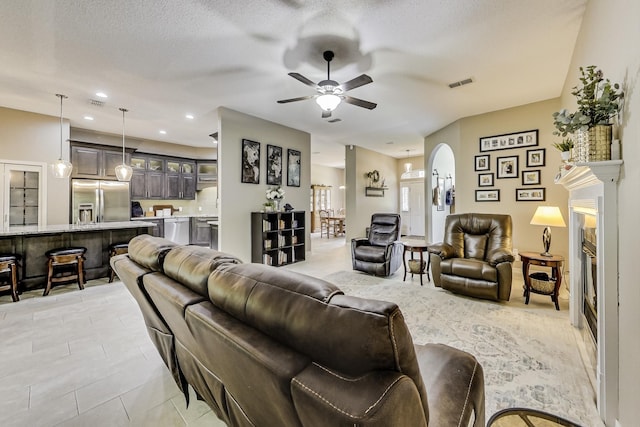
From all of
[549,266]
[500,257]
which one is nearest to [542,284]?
[549,266]

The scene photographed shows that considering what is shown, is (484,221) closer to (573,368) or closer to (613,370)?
(573,368)

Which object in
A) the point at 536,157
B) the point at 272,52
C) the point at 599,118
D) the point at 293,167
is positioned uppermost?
the point at 272,52

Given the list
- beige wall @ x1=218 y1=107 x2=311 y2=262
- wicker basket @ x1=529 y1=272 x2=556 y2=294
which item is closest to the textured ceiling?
beige wall @ x1=218 y1=107 x2=311 y2=262

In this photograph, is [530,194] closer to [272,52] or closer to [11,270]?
[272,52]

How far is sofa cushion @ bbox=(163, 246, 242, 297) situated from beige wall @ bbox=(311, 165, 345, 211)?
10.2m

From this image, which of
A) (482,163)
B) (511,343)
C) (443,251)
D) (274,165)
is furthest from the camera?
(274,165)

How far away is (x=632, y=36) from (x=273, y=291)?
2338mm

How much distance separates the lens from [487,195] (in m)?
5.17

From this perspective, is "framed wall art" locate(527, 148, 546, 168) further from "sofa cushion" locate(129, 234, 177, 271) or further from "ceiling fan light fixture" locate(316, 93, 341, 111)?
"sofa cushion" locate(129, 234, 177, 271)

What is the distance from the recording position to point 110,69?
11.3 ft

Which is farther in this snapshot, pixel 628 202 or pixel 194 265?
pixel 628 202

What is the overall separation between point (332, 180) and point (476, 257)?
929 centimetres

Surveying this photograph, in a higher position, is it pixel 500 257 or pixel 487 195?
pixel 487 195

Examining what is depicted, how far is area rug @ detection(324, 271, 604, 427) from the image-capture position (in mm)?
1745
